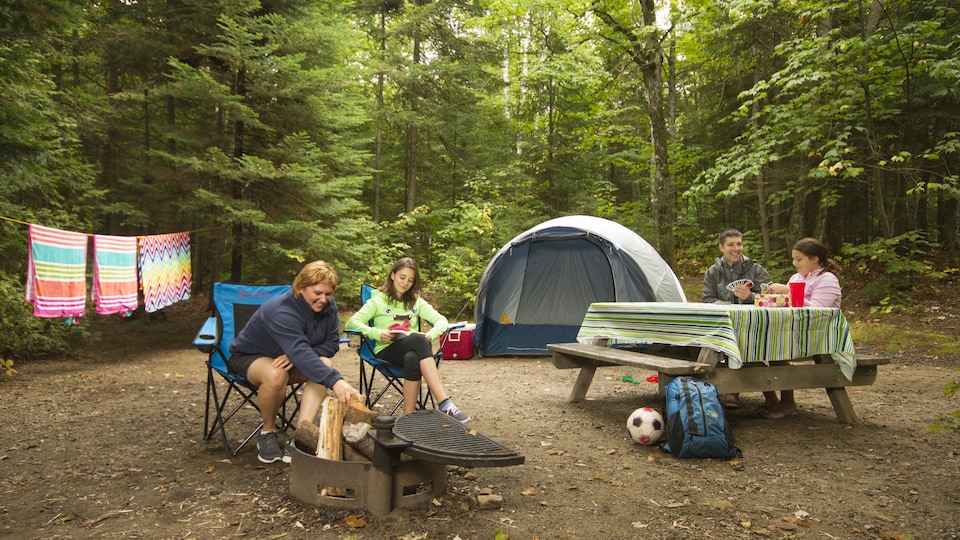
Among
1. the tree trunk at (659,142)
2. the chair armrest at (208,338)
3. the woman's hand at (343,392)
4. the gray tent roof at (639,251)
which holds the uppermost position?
the tree trunk at (659,142)

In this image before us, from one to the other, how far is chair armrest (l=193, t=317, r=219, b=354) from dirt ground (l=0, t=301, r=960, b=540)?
579mm

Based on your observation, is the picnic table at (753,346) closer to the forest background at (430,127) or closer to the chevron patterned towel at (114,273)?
the forest background at (430,127)

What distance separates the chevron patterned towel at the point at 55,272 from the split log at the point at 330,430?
13.2ft

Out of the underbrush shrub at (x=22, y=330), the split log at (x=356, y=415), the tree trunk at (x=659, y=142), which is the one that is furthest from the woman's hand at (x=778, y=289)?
the underbrush shrub at (x=22, y=330)

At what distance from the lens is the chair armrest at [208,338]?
10.0 feet

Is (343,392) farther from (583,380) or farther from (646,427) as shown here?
(583,380)

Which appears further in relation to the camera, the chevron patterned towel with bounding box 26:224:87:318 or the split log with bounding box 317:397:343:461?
the chevron patterned towel with bounding box 26:224:87:318

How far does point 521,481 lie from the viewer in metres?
2.68

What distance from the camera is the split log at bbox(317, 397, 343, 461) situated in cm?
237

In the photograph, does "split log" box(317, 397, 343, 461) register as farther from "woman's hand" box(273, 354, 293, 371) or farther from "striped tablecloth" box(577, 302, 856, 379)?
"striped tablecloth" box(577, 302, 856, 379)

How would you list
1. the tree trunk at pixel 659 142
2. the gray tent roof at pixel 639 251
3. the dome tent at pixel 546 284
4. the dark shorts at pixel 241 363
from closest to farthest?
1. the dark shorts at pixel 241 363
2. the gray tent roof at pixel 639 251
3. the dome tent at pixel 546 284
4. the tree trunk at pixel 659 142

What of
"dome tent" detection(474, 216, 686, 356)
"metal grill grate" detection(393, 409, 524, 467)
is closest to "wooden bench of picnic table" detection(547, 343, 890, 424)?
"metal grill grate" detection(393, 409, 524, 467)

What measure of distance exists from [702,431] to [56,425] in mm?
3986

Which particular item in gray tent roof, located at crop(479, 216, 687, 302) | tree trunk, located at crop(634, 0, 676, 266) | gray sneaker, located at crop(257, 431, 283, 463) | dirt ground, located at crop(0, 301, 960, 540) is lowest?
dirt ground, located at crop(0, 301, 960, 540)
